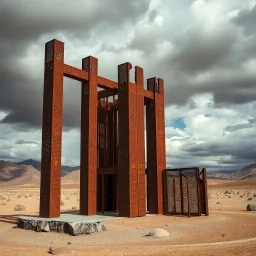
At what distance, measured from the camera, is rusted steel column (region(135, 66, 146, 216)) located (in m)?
19.4

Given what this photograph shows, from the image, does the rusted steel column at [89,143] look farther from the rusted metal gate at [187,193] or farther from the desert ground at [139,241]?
the rusted metal gate at [187,193]

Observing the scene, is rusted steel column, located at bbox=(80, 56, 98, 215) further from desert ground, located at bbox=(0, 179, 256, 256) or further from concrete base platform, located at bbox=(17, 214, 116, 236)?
concrete base platform, located at bbox=(17, 214, 116, 236)

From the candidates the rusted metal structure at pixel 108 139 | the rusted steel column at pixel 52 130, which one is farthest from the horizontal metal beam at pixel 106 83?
the rusted steel column at pixel 52 130

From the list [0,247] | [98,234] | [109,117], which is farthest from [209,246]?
[109,117]

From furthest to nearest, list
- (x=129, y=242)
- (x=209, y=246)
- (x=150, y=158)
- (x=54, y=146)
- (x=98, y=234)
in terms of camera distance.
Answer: (x=150, y=158), (x=54, y=146), (x=98, y=234), (x=129, y=242), (x=209, y=246)

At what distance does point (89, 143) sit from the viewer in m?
18.4

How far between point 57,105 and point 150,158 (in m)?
7.84

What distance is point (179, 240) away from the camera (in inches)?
450

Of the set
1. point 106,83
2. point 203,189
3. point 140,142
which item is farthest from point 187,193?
point 106,83

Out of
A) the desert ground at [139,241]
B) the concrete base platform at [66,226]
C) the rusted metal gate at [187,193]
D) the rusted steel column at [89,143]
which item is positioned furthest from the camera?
the rusted metal gate at [187,193]

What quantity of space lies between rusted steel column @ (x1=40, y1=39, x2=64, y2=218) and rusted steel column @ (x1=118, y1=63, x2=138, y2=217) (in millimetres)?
4231

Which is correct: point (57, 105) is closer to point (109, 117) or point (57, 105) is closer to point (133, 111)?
point (133, 111)

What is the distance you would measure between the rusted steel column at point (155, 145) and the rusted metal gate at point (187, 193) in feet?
2.34

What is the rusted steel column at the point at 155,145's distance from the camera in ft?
68.8
